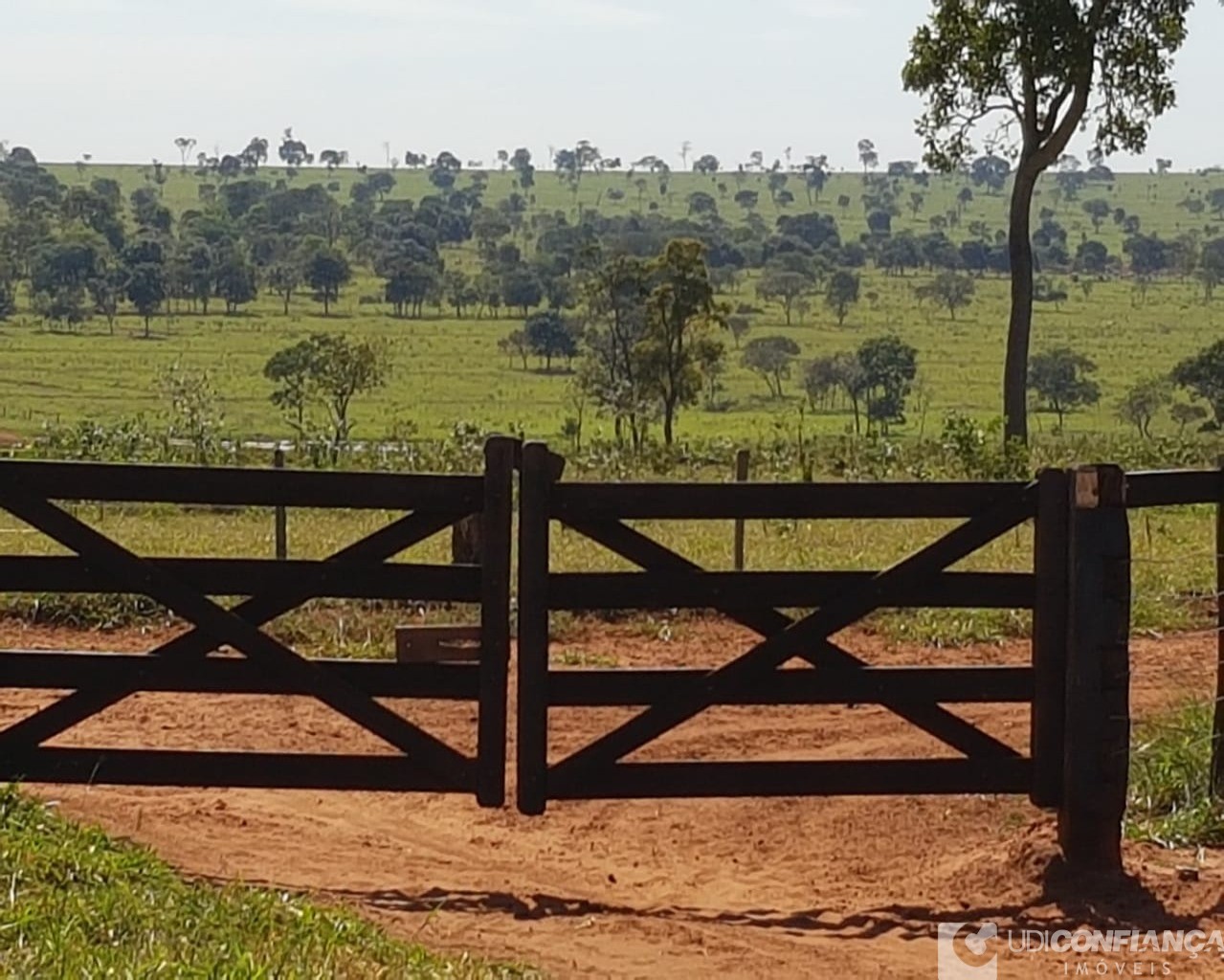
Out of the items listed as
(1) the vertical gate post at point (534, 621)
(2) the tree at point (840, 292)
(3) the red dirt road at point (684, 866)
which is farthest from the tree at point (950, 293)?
(1) the vertical gate post at point (534, 621)

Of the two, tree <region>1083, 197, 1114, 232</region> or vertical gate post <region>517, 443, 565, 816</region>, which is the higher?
tree <region>1083, 197, 1114, 232</region>

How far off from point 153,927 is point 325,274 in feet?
308

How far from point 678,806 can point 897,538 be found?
32.8 ft

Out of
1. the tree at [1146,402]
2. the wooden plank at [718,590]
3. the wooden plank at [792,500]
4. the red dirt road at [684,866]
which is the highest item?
the wooden plank at [792,500]

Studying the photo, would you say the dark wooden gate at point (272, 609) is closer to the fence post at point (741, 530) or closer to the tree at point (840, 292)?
the fence post at point (741, 530)

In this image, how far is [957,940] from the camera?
22.9 feet

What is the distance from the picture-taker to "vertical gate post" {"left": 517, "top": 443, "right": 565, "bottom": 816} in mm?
7684

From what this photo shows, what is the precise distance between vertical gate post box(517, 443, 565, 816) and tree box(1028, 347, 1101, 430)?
185ft

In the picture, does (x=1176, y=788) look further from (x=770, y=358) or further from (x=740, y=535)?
(x=770, y=358)

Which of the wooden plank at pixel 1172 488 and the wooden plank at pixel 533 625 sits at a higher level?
the wooden plank at pixel 1172 488

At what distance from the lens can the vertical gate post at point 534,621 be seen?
768cm

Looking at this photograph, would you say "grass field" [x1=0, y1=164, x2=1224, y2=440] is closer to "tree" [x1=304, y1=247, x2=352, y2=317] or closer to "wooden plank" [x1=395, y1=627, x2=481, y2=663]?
"tree" [x1=304, y1=247, x2=352, y2=317]

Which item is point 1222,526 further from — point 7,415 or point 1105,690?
point 7,415

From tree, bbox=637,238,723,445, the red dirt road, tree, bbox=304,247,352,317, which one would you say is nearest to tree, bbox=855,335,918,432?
tree, bbox=637,238,723,445
